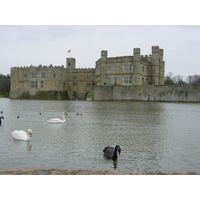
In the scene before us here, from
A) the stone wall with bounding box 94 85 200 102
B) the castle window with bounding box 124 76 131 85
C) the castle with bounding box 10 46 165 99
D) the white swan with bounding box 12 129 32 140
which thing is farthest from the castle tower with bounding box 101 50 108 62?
the white swan with bounding box 12 129 32 140

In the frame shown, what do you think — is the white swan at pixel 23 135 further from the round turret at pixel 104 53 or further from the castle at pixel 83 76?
the round turret at pixel 104 53

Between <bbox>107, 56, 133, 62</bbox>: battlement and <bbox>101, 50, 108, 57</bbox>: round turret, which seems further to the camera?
<bbox>101, 50, 108, 57</bbox>: round turret

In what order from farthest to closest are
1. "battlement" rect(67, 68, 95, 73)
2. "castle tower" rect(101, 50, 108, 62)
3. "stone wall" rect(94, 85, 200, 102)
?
"battlement" rect(67, 68, 95, 73) → "castle tower" rect(101, 50, 108, 62) → "stone wall" rect(94, 85, 200, 102)

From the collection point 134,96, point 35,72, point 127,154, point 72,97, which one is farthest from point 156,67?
point 127,154

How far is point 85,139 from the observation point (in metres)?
12.4

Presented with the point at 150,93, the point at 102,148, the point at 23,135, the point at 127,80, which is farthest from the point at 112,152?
the point at 127,80

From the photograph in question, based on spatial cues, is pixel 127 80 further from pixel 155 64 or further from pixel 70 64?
pixel 70 64

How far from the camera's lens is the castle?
174 ft

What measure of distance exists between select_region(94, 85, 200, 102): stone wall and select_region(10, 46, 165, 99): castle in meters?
3.95

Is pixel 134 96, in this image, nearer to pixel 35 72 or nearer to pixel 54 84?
pixel 54 84

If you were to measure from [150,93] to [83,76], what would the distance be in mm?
23267

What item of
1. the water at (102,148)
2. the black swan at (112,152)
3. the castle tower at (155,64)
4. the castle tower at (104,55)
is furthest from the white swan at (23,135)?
the castle tower at (155,64)

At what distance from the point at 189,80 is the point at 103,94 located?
101 meters

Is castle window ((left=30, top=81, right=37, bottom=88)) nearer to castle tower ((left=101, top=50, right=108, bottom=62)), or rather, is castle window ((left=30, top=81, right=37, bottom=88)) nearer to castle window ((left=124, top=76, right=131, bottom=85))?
castle tower ((left=101, top=50, right=108, bottom=62))
